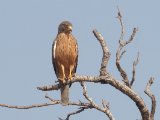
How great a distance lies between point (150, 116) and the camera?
284 inches

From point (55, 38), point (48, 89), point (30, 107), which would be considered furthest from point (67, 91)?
point (30, 107)

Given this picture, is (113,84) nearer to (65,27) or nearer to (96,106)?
(96,106)

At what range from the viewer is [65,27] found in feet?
34.6

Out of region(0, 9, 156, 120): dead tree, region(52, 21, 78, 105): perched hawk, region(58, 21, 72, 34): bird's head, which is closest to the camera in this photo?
region(0, 9, 156, 120): dead tree

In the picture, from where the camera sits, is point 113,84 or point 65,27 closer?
Answer: point 113,84

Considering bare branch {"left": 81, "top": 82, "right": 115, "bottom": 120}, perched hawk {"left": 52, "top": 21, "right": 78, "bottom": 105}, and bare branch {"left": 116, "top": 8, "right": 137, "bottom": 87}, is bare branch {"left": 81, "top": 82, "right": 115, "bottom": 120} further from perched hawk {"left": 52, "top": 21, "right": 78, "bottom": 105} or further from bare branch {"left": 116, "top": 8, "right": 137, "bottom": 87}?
perched hawk {"left": 52, "top": 21, "right": 78, "bottom": 105}

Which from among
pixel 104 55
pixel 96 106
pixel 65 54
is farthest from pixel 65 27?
pixel 96 106

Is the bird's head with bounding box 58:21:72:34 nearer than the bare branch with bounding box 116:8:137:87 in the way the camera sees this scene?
No

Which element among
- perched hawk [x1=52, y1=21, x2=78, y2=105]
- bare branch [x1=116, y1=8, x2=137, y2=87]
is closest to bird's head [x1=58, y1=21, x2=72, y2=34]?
perched hawk [x1=52, y1=21, x2=78, y2=105]

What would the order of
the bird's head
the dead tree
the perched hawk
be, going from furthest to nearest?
the bird's head, the perched hawk, the dead tree

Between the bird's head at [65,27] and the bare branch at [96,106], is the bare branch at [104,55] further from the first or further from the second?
the bird's head at [65,27]

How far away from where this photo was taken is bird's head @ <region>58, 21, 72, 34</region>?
1048 centimetres

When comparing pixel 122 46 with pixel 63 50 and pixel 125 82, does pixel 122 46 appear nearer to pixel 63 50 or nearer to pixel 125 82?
pixel 125 82

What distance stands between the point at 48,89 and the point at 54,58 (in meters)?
2.70
